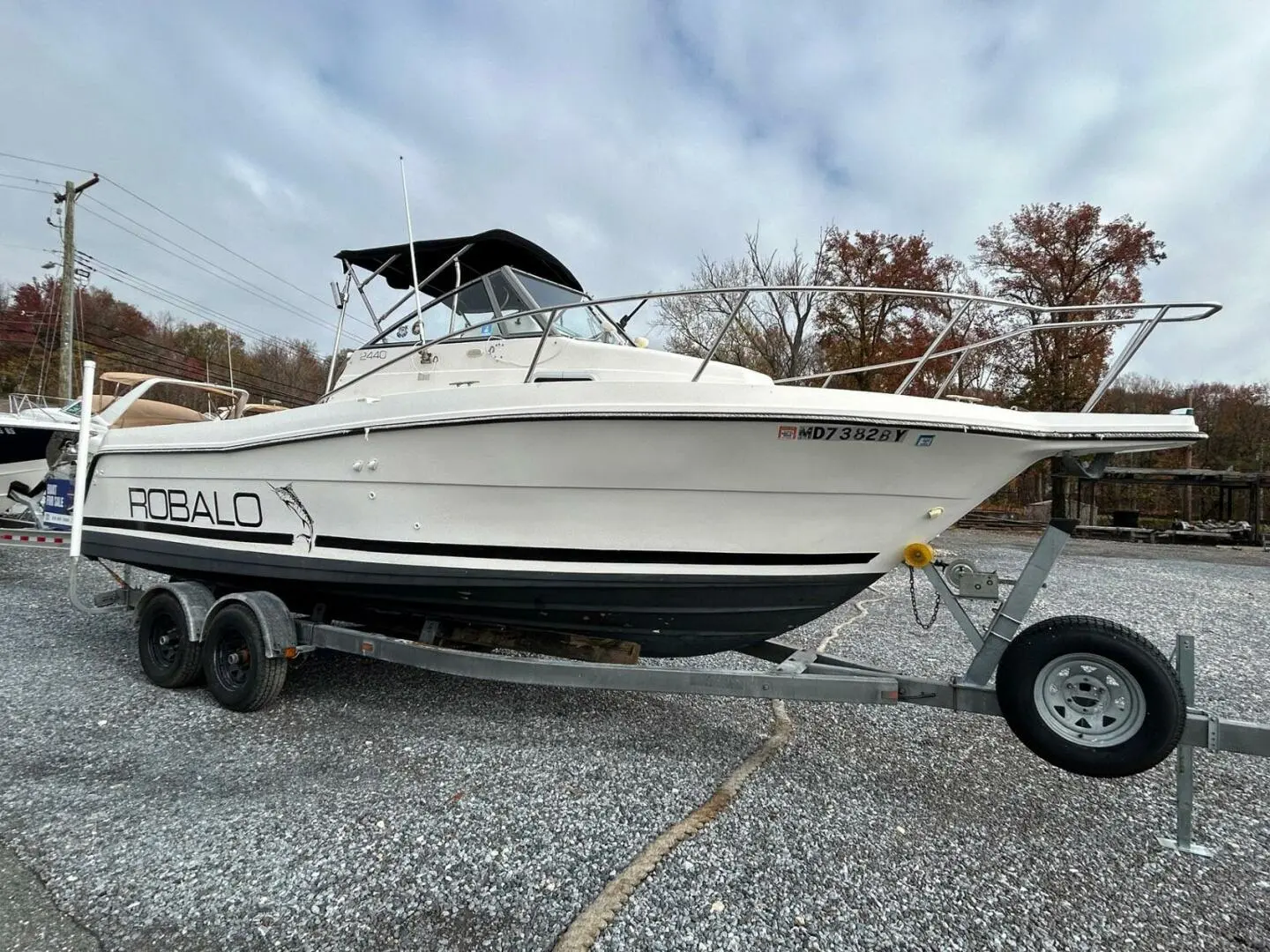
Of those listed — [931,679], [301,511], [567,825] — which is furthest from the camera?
[301,511]

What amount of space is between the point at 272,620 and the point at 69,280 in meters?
18.8

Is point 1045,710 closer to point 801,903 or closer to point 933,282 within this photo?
point 801,903

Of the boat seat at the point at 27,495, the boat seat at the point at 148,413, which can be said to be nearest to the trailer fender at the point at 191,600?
the boat seat at the point at 148,413

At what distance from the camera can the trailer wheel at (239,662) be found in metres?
3.40

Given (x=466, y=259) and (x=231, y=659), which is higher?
(x=466, y=259)

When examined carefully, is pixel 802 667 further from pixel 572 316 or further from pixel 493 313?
pixel 493 313

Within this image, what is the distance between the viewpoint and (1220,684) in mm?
4352

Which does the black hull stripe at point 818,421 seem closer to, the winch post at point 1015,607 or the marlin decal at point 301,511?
the winch post at point 1015,607

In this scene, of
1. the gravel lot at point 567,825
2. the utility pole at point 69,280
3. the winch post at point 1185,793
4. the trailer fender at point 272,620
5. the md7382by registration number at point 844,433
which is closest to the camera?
the gravel lot at point 567,825

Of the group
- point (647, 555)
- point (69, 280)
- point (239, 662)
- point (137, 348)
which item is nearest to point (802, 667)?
point (647, 555)

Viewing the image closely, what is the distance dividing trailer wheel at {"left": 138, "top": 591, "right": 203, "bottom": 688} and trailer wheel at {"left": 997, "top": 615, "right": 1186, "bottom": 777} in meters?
4.05

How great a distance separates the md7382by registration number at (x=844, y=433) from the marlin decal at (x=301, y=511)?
2418mm

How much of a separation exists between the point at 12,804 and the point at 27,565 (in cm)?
734

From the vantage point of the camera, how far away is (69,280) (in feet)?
54.4
